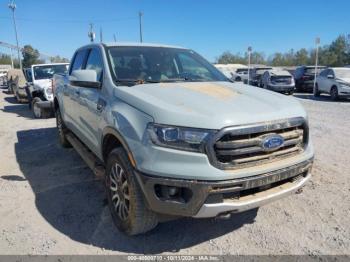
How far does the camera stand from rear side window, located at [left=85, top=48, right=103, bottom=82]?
4.03 metres

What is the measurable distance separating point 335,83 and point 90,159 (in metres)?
14.7

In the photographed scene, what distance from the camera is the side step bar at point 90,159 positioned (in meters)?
4.01

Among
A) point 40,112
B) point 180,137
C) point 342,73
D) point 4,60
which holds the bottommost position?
point 40,112

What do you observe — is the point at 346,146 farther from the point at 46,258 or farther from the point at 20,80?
the point at 20,80

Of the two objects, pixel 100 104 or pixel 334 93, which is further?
pixel 334 93

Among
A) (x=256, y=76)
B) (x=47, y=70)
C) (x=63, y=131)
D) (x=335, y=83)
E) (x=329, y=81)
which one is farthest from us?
(x=256, y=76)

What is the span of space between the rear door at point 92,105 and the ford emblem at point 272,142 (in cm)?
178

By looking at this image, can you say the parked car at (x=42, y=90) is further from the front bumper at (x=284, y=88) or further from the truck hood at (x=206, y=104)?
the front bumper at (x=284, y=88)

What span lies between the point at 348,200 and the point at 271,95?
1736mm

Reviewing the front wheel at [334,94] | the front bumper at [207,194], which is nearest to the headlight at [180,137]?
the front bumper at [207,194]

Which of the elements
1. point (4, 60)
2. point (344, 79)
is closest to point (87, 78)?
point (344, 79)

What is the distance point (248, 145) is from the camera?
2.80 m

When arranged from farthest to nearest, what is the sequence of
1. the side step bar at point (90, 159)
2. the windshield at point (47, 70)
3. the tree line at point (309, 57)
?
the tree line at point (309, 57) < the windshield at point (47, 70) < the side step bar at point (90, 159)

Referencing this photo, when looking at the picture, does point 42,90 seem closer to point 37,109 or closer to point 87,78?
point 37,109
